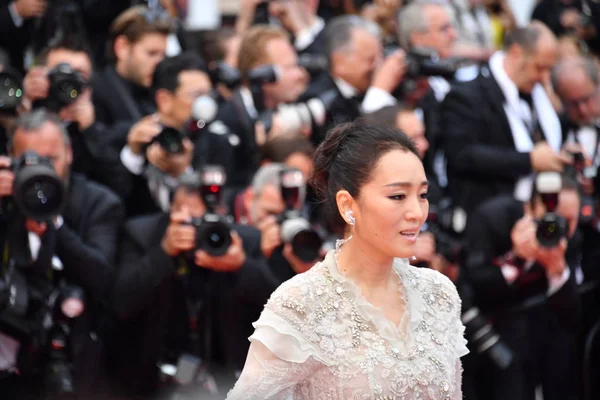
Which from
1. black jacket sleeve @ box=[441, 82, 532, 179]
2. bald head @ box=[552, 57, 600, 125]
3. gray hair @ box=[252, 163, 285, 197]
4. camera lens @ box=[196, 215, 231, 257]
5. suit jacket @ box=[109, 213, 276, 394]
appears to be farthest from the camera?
bald head @ box=[552, 57, 600, 125]

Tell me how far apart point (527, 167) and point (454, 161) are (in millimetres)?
374

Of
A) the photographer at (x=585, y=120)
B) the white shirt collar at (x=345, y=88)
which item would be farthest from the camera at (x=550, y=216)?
the white shirt collar at (x=345, y=88)

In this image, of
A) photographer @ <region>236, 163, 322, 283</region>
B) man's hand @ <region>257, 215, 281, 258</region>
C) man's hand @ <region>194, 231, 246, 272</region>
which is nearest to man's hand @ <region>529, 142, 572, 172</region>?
photographer @ <region>236, 163, 322, 283</region>

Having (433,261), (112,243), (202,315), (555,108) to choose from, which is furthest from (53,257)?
(555,108)

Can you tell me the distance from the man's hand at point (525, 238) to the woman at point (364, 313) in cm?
214

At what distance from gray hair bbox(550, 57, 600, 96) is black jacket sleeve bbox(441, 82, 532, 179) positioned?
64 cm

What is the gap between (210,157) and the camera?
18.4ft

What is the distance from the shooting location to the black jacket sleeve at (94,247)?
16.1 ft

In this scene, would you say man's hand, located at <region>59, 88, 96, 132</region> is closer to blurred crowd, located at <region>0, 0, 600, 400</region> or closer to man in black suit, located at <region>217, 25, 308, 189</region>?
blurred crowd, located at <region>0, 0, 600, 400</region>

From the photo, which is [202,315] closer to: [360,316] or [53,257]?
[53,257]

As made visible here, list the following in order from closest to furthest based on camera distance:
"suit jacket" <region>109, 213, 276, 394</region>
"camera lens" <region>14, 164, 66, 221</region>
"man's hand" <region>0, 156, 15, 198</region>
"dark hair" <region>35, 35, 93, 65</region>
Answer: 1. "camera lens" <region>14, 164, 66, 221</region>
2. "man's hand" <region>0, 156, 15, 198</region>
3. "suit jacket" <region>109, 213, 276, 394</region>
4. "dark hair" <region>35, 35, 93, 65</region>

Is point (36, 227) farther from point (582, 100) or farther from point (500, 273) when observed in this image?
point (582, 100)

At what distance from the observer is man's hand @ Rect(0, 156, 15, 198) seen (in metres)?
4.70

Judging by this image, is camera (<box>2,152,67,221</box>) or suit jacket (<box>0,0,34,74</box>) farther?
suit jacket (<box>0,0,34,74</box>)
